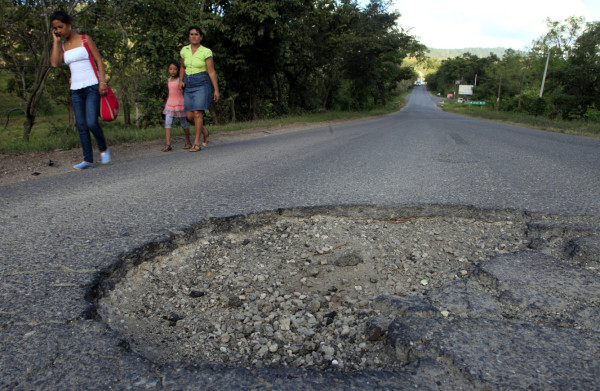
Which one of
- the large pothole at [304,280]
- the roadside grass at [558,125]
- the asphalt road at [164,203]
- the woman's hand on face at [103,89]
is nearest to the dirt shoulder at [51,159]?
the asphalt road at [164,203]

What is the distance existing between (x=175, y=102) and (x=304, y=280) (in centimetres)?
505

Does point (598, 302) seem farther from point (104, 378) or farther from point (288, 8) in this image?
point (288, 8)

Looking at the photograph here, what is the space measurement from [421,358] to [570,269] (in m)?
1.27

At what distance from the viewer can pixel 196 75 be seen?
19.1 feet

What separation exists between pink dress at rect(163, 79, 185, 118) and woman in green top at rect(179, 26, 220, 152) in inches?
7.5

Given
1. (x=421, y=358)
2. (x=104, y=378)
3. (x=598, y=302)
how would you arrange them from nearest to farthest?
(x=104, y=378) → (x=421, y=358) → (x=598, y=302)

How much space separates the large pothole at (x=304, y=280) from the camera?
1552mm

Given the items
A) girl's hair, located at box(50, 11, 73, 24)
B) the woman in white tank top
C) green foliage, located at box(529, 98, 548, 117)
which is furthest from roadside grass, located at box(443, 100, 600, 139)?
girl's hair, located at box(50, 11, 73, 24)

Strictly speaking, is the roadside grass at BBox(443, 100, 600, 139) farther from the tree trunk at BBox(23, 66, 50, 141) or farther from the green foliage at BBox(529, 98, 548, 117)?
the tree trunk at BBox(23, 66, 50, 141)

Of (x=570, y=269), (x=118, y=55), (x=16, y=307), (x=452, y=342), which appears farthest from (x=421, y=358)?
(x=118, y=55)

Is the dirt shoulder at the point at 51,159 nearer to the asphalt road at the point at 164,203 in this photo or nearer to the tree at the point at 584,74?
the asphalt road at the point at 164,203

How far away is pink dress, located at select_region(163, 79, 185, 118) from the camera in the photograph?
6219 mm

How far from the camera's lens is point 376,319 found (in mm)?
1706

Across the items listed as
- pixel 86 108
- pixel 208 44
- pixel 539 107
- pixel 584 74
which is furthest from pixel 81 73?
pixel 584 74
